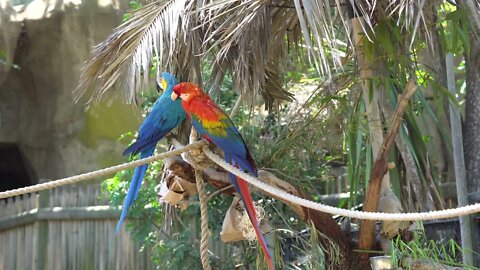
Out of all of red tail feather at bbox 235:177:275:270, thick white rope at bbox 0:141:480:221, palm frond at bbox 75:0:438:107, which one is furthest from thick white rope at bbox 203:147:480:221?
palm frond at bbox 75:0:438:107

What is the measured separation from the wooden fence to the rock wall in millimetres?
947

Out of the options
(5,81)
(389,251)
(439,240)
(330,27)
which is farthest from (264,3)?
(5,81)

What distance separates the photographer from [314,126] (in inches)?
169

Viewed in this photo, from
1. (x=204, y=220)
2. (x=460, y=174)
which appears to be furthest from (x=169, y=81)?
(x=460, y=174)

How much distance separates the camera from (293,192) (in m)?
3.86

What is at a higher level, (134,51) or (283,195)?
(134,51)

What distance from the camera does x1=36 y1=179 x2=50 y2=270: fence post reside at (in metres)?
6.80

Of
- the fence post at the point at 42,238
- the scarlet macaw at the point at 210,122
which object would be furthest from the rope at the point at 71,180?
the fence post at the point at 42,238

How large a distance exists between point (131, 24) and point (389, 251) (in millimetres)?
1637

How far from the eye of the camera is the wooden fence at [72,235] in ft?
21.7

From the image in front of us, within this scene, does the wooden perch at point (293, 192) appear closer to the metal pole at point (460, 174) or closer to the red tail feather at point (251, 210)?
the red tail feather at point (251, 210)

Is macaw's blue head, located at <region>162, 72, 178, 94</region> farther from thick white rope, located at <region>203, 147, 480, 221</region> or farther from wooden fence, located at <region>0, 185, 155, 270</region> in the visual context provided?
wooden fence, located at <region>0, 185, 155, 270</region>

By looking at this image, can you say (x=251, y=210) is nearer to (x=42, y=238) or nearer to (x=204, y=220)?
(x=204, y=220)

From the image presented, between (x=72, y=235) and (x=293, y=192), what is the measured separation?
11.2 feet
